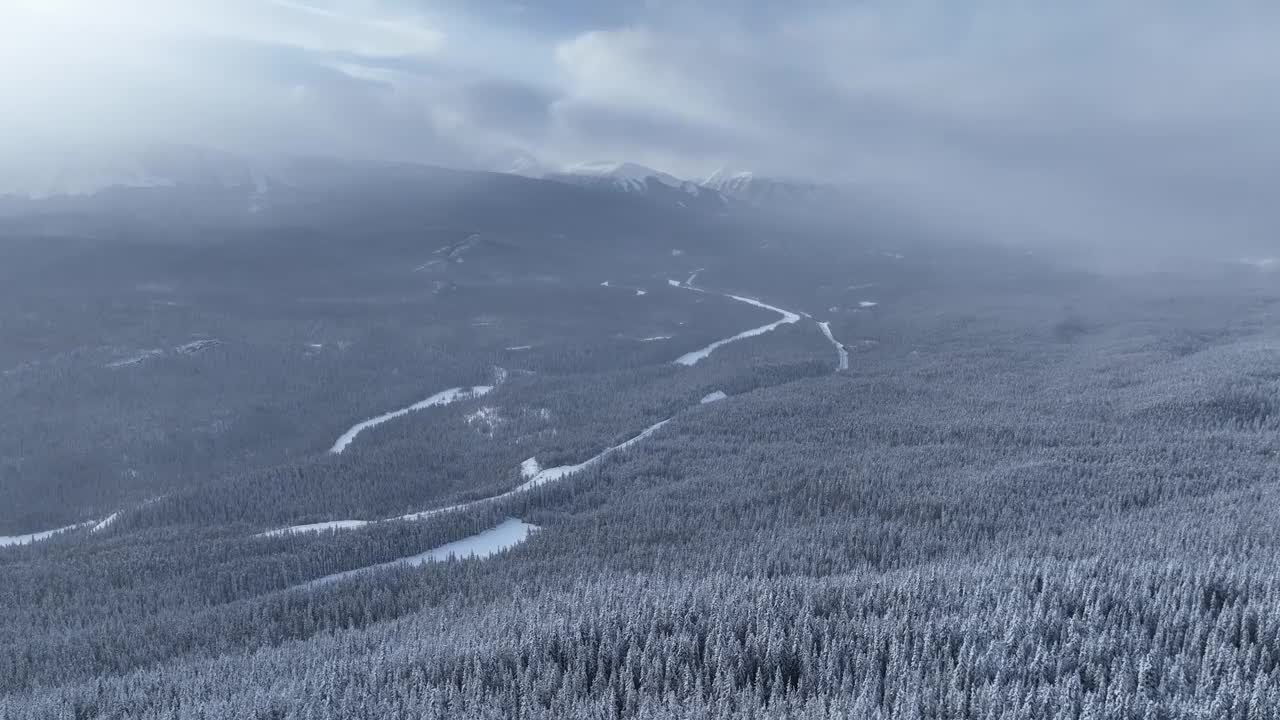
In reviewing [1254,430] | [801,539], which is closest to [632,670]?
[801,539]

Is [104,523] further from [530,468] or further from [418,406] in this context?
[418,406]

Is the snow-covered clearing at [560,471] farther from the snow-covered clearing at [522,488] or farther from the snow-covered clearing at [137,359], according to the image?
the snow-covered clearing at [137,359]

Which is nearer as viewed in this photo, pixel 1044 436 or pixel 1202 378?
pixel 1044 436

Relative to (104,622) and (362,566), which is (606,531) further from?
(104,622)

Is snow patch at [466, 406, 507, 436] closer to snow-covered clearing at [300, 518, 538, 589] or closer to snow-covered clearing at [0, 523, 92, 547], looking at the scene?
snow-covered clearing at [300, 518, 538, 589]

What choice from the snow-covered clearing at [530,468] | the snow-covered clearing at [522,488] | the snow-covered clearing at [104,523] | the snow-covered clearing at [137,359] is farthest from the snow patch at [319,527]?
the snow-covered clearing at [137,359]

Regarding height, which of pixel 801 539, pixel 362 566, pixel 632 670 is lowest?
pixel 362 566
